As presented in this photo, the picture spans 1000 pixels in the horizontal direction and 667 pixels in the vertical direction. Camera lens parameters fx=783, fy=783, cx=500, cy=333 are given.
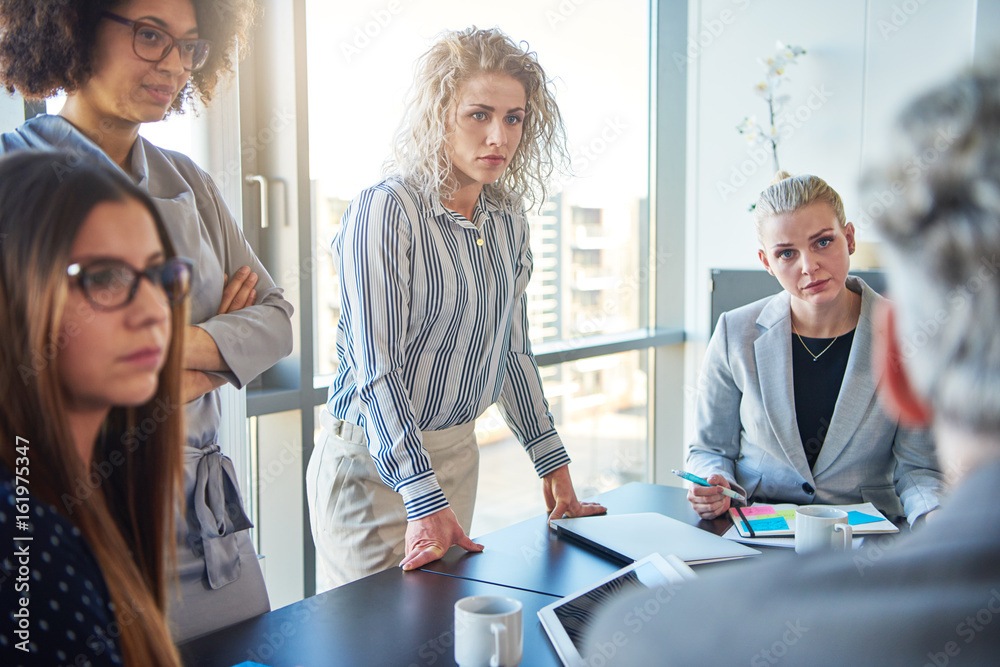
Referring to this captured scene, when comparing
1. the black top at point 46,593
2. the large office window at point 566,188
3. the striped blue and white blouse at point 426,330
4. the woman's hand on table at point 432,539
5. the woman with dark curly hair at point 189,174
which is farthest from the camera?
the large office window at point 566,188

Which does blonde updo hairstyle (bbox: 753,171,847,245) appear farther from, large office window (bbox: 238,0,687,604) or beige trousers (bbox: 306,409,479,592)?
beige trousers (bbox: 306,409,479,592)

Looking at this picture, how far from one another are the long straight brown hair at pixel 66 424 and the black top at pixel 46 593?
0.06 ft

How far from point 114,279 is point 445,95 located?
1.21m

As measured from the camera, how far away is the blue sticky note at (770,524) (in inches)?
64.0

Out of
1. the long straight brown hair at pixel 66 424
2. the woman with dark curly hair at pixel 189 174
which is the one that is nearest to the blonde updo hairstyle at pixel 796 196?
the woman with dark curly hair at pixel 189 174

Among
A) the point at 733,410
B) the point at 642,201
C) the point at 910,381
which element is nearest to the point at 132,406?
the point at 910,381

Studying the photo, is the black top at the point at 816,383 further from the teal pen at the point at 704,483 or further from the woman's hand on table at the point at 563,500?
the woman's hand on table at the point at 563,500

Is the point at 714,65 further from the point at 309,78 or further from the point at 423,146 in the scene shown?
the point at 423,146

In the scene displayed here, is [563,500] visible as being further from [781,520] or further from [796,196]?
[796,196]

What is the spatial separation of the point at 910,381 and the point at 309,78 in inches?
90.2

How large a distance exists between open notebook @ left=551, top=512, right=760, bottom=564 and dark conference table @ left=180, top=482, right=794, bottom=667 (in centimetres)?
3

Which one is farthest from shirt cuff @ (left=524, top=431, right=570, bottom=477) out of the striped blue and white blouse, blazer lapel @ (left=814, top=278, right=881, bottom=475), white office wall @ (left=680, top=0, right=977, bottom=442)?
white office wall @ (left=680, top=0, right=977, bottom=442)

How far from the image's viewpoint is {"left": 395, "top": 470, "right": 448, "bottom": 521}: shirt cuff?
1482 mm

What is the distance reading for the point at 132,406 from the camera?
0.76m
